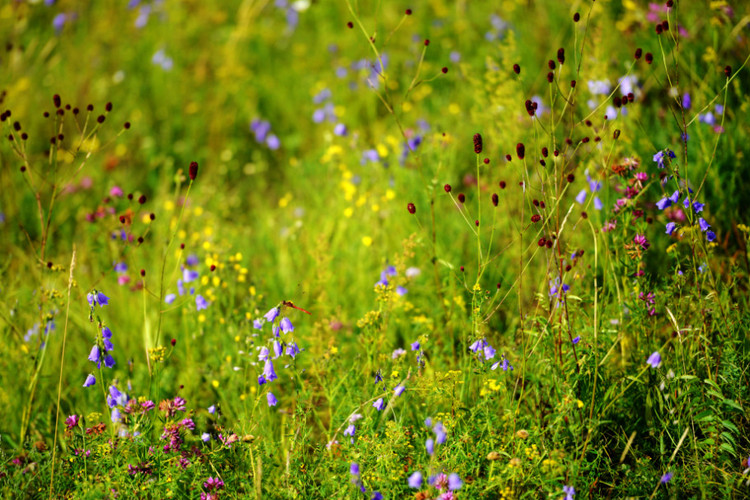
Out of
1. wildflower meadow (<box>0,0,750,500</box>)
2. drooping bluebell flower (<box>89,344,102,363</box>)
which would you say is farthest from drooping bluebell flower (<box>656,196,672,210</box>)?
drooping bluebell flower (<box>89,344,102,363</box>)

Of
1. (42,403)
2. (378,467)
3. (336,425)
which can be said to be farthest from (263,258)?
(378,467)

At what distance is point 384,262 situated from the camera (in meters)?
2.64

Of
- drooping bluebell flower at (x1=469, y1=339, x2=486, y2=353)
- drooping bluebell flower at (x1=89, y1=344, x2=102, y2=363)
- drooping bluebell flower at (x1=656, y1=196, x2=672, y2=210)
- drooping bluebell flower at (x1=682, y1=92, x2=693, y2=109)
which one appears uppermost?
drooping bluebell flower at (x1=682, y1=92, x2=693, y2=109)

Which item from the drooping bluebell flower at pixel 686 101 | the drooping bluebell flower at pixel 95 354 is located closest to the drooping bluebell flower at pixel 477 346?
the drooping bluebell flower at pixel 95 354

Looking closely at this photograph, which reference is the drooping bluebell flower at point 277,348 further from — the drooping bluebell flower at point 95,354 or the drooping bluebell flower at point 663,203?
the drooping bluebell flower at point 663,203

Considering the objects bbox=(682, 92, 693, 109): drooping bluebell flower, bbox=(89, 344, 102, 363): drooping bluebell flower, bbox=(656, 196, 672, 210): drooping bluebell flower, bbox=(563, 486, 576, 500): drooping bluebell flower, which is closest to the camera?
bbox=(563, 486, 576, 500): drooping bluebell flower

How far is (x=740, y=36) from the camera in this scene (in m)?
3.12

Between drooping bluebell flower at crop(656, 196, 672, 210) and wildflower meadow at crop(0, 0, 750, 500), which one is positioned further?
drooping bluebell flower at crop(656, 196, 672, 210)

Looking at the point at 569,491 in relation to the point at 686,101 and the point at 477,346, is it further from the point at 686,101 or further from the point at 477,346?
the point at 686,101

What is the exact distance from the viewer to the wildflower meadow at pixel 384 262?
5.70 feet

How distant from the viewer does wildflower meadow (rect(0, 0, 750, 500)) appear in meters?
1.74

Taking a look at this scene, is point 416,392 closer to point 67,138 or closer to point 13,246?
point 13,246

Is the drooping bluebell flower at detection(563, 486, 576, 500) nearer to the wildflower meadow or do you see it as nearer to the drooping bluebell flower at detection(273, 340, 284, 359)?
the wildflower meadow

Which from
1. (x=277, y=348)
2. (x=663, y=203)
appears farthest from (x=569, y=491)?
(x=663, y=203)
